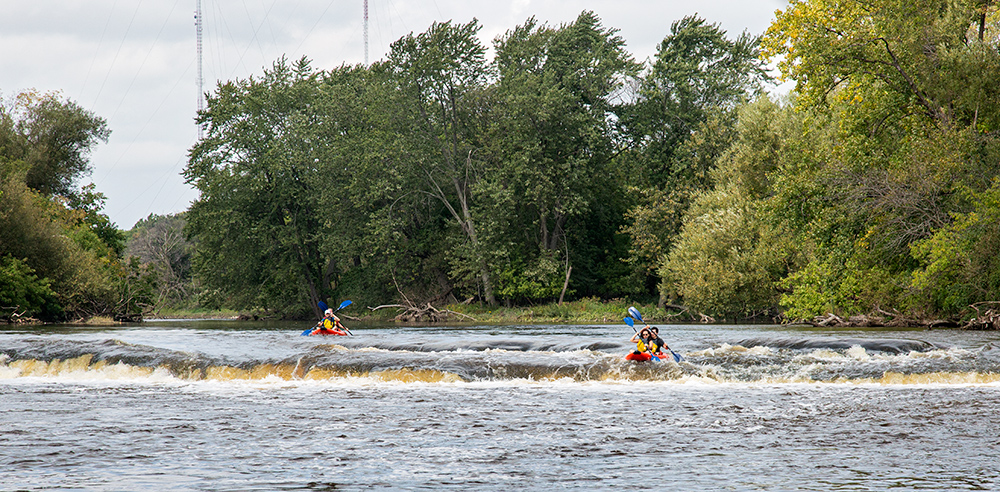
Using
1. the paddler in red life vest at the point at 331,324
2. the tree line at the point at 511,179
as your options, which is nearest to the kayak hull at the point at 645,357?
the paddler in red life vest at the point at 331,324

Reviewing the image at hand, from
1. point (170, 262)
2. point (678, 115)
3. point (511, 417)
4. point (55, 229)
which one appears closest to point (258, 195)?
point (55, 229)

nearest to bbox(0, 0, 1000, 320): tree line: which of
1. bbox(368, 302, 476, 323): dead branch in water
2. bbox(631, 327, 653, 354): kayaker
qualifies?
bbox(368, 302, 476, 323): dead branch in water

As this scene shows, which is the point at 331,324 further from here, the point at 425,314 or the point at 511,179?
the point at 511,179

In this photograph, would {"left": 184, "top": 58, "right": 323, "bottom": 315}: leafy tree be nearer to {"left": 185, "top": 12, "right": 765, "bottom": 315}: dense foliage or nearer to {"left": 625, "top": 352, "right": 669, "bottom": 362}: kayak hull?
{"left": 185, "top": 12, "right": 765, "bottom": 315}: dense foliage

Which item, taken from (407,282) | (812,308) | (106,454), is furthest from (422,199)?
(106,454)

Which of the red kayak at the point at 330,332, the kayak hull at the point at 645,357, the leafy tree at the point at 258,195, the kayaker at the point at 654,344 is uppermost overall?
the leafy tree at the point at 258,195

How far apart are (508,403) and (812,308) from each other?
24.4 metres

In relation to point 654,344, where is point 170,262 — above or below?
above

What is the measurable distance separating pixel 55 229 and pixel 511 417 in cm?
4311

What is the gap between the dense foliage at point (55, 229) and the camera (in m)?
45.1

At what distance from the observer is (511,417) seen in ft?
41.8

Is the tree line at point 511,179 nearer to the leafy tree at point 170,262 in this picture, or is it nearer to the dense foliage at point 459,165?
the dense foliage at point 459,165

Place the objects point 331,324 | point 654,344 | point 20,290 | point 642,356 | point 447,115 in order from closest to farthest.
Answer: point 642,356
point 654,344
point 331,324
point 20,290
point 447,115

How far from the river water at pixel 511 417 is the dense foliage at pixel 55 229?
2596cm
